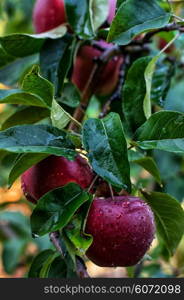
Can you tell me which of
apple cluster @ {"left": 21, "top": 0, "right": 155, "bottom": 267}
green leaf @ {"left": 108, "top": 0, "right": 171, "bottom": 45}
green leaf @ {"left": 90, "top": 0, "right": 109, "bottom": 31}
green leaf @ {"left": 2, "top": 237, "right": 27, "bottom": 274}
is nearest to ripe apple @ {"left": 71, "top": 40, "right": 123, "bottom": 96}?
green leaf @ {"left": 90, "top": 0, "right": 109, "bottom": 31}

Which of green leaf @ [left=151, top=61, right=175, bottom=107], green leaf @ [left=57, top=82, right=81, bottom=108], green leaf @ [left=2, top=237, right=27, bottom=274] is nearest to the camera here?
green leaf @ [left=57, top=82, right=81, bottom=108]

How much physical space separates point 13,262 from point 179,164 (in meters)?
0.70

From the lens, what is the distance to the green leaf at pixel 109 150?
68 cm

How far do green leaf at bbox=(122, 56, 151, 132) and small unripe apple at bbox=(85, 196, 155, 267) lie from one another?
0.52ft

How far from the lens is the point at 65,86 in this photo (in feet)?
3.09

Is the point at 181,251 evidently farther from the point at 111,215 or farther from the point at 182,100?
the point at 111,215

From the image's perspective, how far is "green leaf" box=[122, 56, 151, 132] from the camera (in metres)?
0.85

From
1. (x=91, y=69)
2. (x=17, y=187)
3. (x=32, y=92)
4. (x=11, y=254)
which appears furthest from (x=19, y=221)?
(x=32, y=92)

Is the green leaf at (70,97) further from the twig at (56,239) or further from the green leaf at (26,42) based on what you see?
the twig at (56,239)

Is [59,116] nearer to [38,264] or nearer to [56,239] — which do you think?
[56,239]

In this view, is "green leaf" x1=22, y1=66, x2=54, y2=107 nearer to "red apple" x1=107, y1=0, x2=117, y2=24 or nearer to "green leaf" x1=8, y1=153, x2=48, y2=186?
"green leaf" x1=8, y1=153, x2=48, y2=186

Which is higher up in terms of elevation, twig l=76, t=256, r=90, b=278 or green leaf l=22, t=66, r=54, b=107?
green leaf l=22, t=66, r=54, b=107

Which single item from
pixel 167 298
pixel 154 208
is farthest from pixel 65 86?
pixel 167 298

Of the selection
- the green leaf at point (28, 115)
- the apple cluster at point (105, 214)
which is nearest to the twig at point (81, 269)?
the apple cluster at point (105, 214)
